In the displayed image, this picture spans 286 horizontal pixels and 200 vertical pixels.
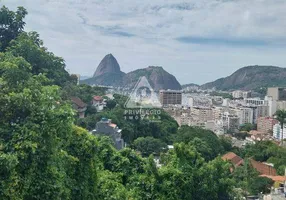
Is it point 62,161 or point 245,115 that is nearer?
point 62,161

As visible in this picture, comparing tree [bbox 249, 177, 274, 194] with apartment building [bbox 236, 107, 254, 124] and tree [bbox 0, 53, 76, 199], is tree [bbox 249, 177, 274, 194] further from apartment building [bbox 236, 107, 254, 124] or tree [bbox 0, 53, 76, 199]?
apartment building [bbox 236, 107, 254, 124]

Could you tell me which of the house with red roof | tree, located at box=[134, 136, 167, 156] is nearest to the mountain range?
the house with red roof

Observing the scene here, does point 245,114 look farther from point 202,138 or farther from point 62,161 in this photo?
point 62,161

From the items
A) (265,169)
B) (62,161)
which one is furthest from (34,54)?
(265,169)

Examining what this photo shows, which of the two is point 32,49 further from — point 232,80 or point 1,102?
point 232,80

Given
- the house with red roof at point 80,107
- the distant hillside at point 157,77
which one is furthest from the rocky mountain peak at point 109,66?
the house with red roof at point 80,107

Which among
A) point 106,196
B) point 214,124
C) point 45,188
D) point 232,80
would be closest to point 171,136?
point 106,196
